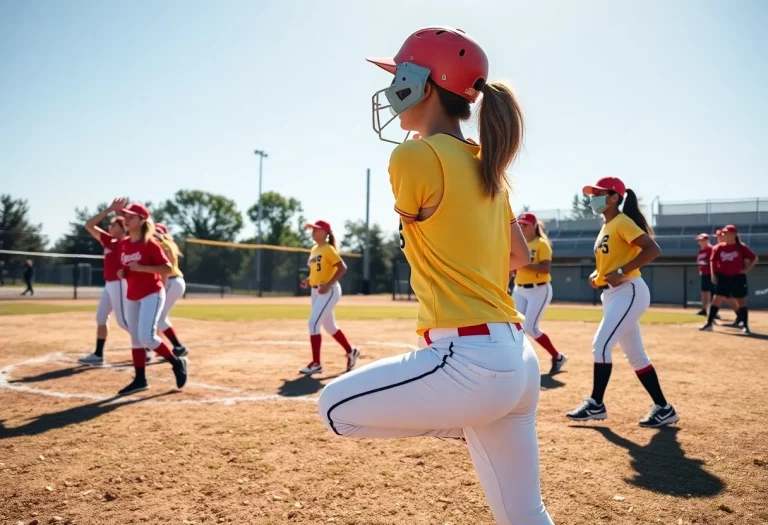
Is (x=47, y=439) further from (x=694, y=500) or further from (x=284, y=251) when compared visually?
(x=284, y=251)

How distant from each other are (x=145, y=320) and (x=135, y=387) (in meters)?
0.85

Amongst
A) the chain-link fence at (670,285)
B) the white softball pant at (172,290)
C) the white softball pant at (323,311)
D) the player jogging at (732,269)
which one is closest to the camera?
the white softball pant at (323,311)

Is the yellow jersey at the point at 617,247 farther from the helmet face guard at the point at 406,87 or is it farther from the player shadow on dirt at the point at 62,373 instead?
the player shadow on dirt at the point at 62,373

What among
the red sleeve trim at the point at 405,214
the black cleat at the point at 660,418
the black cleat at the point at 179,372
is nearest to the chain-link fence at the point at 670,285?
the black cleat at the point at 179,372

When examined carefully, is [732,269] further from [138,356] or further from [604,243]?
[138,356]

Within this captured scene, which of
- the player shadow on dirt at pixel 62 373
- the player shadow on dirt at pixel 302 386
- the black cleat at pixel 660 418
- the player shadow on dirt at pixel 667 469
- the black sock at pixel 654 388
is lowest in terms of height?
the player shadow on dirt at pixel 62 373

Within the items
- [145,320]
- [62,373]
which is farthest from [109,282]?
[145,320]

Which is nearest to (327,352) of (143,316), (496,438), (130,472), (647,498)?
(143,316)

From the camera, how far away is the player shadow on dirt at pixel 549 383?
7.45 m

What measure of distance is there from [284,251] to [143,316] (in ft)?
106

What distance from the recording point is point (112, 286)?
874 centimetres

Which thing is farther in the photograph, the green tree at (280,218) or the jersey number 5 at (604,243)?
the green tree at (280,218)

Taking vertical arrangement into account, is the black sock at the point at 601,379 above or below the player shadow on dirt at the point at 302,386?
above

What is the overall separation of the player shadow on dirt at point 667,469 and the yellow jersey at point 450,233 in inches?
104
